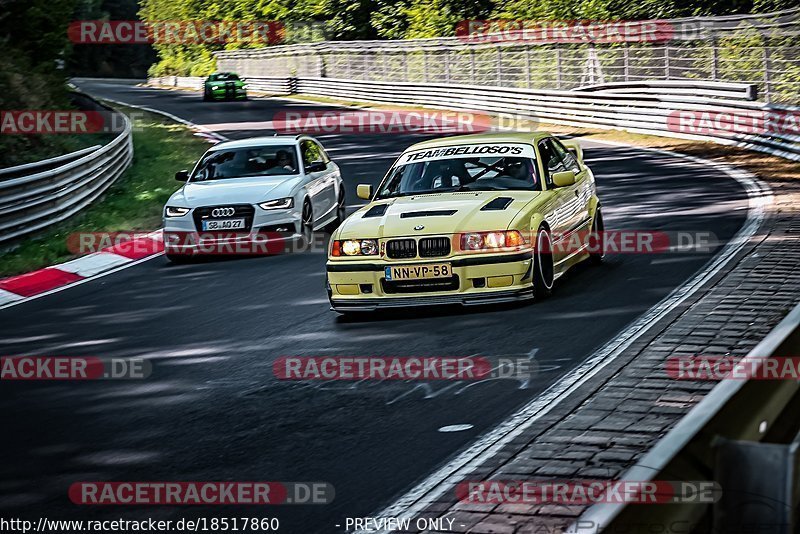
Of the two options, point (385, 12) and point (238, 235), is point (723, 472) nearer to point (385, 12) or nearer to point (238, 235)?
point (238, 235)

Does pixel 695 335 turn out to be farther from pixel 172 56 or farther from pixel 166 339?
pixel 172 56

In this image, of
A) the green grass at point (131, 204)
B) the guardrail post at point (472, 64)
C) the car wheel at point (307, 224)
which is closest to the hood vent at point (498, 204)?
the car wheel at point (307, 224)

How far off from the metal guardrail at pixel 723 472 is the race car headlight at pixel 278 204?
446 inches

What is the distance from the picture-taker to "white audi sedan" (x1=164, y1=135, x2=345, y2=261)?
14.8 meters

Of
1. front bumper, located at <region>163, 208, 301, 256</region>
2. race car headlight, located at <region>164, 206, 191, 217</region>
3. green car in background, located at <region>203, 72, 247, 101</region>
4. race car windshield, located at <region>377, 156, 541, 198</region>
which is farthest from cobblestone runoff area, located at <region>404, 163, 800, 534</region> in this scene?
green car in background, located at <region>203, 72, 247, 101</region>

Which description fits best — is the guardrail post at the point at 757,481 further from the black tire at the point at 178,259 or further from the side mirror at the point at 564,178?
the black tire at the point at 178,259

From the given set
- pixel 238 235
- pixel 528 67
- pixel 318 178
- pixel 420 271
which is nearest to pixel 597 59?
pixel 528 67

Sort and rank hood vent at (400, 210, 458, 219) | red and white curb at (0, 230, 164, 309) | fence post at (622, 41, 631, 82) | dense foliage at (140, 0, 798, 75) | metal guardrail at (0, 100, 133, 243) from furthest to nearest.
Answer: dense foliage at (140, 0, 798, 75) → fence post at (622, 41, 631, 82) → metal guardrail at (0, 100, 133, 243) → red and white curb at (0, 230, 164, 309) → hood vent at (400, 210, 458, 219)

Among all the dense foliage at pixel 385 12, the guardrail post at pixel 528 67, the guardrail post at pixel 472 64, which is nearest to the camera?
the guardrail post at pixel 528 67

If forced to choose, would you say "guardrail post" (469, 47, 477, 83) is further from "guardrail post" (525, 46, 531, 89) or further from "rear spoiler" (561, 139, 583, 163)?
"rear spoiler" (561, 139, 583, 163)

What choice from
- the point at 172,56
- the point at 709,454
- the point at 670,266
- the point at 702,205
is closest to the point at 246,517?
the point at 709,454

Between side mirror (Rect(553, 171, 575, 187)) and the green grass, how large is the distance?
812 centimetres

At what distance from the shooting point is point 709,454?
3389mm

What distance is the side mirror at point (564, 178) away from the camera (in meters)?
10.8
